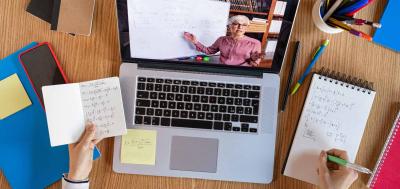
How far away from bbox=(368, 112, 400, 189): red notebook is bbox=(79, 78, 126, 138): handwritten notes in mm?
612

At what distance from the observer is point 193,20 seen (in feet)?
2.75

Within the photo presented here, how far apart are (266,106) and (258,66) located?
10 centimetres

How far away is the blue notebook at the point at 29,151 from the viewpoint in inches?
34.4

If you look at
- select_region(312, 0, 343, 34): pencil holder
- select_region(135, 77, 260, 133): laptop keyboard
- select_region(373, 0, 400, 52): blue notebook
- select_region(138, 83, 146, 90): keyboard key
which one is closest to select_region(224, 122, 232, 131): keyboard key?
select_region(135, 77, 260, 133): laptop keyboard

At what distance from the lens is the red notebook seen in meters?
0.90

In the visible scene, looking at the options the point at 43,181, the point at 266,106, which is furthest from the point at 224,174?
the point at 43,181

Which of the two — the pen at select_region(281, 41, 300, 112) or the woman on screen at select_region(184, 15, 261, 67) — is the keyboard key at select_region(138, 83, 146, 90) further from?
the pen at select_region(281, 41, 300, 112)

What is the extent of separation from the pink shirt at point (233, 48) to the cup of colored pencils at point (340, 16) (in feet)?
0.58

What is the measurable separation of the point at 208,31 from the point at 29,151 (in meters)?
0.50

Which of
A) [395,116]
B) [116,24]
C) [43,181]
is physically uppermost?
[116,24]

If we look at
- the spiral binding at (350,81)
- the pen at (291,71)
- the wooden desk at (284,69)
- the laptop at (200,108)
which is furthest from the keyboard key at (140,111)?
the spiral binding at (350,81)

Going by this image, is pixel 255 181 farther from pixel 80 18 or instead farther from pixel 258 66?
pixel 80 18

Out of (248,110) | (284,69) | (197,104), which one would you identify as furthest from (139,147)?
(284,69)

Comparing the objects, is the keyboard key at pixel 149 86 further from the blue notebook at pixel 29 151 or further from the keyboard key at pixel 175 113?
the blue notebook at pixel 29 151
